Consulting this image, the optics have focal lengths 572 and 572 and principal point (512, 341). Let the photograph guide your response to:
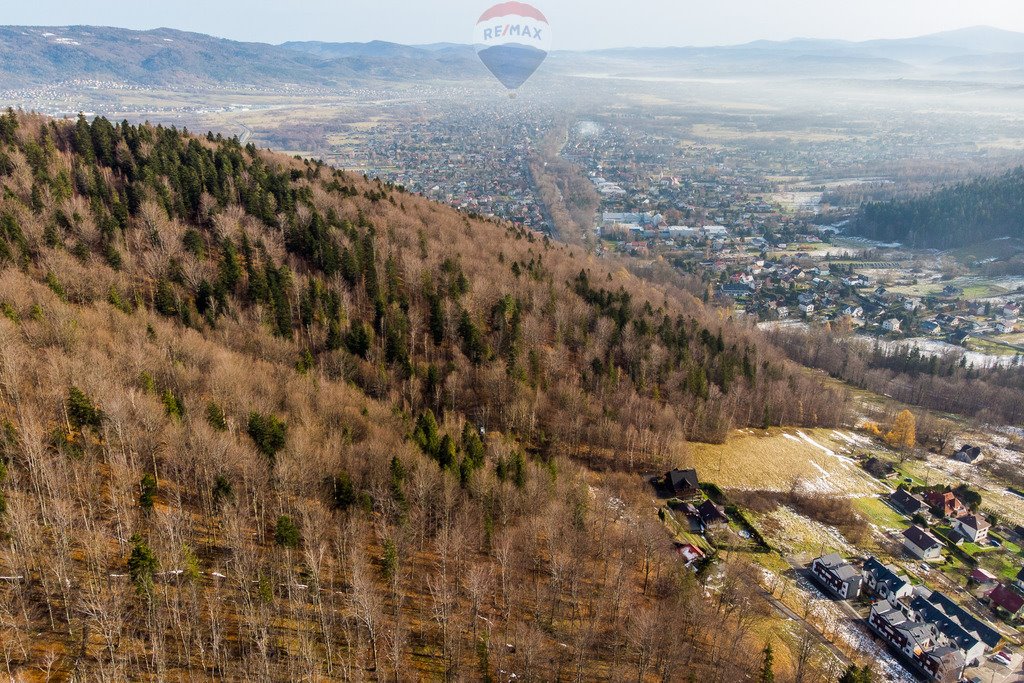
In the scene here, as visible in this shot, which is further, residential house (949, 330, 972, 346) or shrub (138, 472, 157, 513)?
residential house (949, 330, 972, 346)

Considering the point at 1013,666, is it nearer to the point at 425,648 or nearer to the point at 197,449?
the point at 425,648

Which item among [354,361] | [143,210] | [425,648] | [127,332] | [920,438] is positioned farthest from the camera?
[920,438]

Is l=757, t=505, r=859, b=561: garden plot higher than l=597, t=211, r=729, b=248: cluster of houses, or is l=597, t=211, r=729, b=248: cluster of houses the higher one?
l=597, t=211, r=729, b=248: cluster of houses

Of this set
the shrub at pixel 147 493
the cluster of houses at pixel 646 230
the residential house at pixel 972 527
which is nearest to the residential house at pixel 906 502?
the residential house at pixel 972 527

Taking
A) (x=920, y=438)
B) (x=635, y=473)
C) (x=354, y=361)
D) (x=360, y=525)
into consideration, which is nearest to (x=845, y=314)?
(x=920, y=438)

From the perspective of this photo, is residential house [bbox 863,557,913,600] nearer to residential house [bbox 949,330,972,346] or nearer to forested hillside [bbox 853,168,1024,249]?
residential house [bbox 949,330,972,346]

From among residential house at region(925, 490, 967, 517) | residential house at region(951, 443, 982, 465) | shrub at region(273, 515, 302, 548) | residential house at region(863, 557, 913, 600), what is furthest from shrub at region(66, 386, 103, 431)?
residential house at region(951, 443, 982, 465)

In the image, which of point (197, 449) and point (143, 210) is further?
point (143, 210)

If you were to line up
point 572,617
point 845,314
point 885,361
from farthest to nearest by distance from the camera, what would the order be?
point 845,314 < point 885,361 < point 572,617
